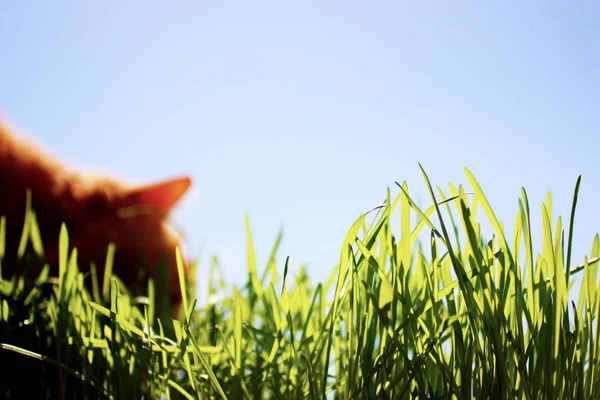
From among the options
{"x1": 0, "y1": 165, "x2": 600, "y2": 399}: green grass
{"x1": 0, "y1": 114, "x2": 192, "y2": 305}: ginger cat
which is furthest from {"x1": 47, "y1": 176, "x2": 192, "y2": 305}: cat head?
{"x1": 0, "y1": 165, "x2": 600, "y2": 399}: green grass

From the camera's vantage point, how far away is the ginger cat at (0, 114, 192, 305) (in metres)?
0.53

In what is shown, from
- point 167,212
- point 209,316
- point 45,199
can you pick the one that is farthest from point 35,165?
point 209,316

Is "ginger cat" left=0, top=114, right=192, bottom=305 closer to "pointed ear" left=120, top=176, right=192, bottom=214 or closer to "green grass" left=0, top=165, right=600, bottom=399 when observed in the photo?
"pointed ear" left=120, top=176, right=192, bottom=214

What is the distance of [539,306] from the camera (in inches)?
8.7

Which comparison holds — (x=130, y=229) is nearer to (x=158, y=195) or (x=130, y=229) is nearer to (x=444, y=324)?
(x=158, y=195)

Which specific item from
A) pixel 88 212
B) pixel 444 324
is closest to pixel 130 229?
pixel 88 212

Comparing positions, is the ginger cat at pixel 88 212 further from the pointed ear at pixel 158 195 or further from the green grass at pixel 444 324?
the green grass at pixel 444 324

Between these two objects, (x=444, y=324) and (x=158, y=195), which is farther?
(x=158, y=195)

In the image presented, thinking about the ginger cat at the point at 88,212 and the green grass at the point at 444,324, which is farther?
the ginger cat at the point at 88,212

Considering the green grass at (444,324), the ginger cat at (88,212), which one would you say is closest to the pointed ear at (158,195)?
the ginger cat at (88,212)

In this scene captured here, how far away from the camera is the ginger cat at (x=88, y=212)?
534 mm

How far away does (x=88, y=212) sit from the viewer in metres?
0.57

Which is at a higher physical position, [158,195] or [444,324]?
[158,195]

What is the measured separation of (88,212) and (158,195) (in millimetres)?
75
